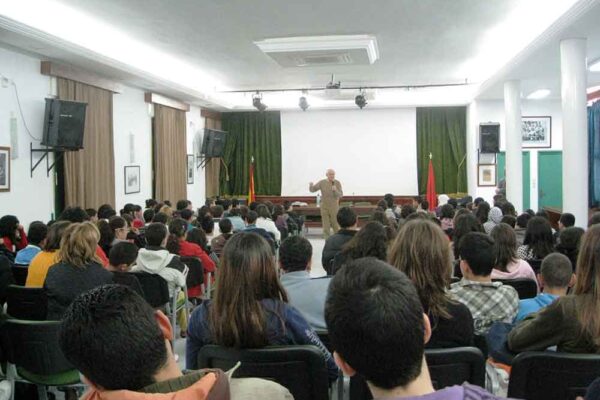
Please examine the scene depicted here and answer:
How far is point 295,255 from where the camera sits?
10.7 feet

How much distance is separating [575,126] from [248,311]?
5810 mm

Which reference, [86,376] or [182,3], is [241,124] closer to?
[182,3]

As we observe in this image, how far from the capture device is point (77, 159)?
8.30m

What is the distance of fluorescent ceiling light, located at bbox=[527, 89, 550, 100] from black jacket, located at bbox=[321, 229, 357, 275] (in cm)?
809

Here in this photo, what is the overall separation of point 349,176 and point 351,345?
46.4 ft

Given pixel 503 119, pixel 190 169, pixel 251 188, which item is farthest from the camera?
pixel 251 188

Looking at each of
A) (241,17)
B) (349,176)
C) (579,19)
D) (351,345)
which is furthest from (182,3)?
(349,176)

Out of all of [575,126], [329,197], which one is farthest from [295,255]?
[329,197]

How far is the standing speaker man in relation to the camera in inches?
474

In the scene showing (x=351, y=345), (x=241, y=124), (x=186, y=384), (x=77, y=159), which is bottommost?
(x=186, y=384)

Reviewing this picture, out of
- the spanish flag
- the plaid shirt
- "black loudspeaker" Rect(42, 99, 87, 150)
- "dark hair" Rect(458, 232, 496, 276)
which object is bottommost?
the plaid shirt

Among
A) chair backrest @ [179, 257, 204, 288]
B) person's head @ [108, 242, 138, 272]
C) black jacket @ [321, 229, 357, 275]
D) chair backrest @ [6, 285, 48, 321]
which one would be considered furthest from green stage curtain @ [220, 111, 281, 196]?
chair backrest @ [6, 285, 48, 321]

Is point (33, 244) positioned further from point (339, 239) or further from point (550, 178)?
point (550, 178)

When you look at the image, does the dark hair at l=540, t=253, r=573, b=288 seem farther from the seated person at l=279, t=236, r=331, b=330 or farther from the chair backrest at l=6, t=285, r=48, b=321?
the chair backrest at l=6, t=285, r=48, b=321
